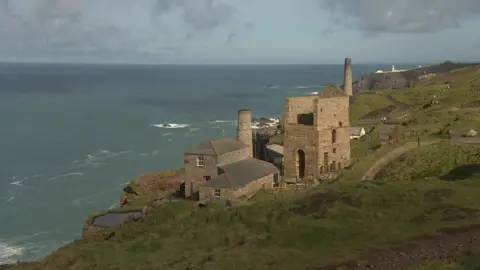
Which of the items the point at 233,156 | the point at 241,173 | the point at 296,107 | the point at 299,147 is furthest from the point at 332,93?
the point at 241,173

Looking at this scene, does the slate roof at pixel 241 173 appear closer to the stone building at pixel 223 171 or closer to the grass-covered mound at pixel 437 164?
the stone building at pixel 223 171

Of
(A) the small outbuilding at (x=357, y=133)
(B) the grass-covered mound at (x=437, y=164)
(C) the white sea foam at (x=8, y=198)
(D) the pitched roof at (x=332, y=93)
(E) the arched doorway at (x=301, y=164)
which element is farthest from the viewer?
(C) the white sea foam at (x=8, y=198)

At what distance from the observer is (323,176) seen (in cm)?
4028

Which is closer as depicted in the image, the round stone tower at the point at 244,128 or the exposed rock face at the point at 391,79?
the round stone tower at the point at 244,128

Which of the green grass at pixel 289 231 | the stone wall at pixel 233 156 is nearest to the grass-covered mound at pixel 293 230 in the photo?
the green grass at pixel 289 231

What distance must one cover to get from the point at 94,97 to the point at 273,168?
141 m

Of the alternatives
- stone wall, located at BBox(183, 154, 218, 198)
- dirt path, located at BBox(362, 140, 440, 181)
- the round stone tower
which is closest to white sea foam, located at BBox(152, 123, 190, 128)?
the round stone tower

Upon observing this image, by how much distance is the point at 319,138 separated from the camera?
40.2m

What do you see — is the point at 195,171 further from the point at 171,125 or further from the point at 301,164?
the point at 171,125

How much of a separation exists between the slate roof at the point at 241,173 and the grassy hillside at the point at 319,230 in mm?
2365

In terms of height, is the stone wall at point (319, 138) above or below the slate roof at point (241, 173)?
above

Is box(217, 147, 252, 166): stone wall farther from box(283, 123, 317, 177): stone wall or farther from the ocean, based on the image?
the ocean

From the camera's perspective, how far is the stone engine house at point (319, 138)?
1592 inches

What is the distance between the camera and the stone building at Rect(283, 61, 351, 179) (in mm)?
40438
